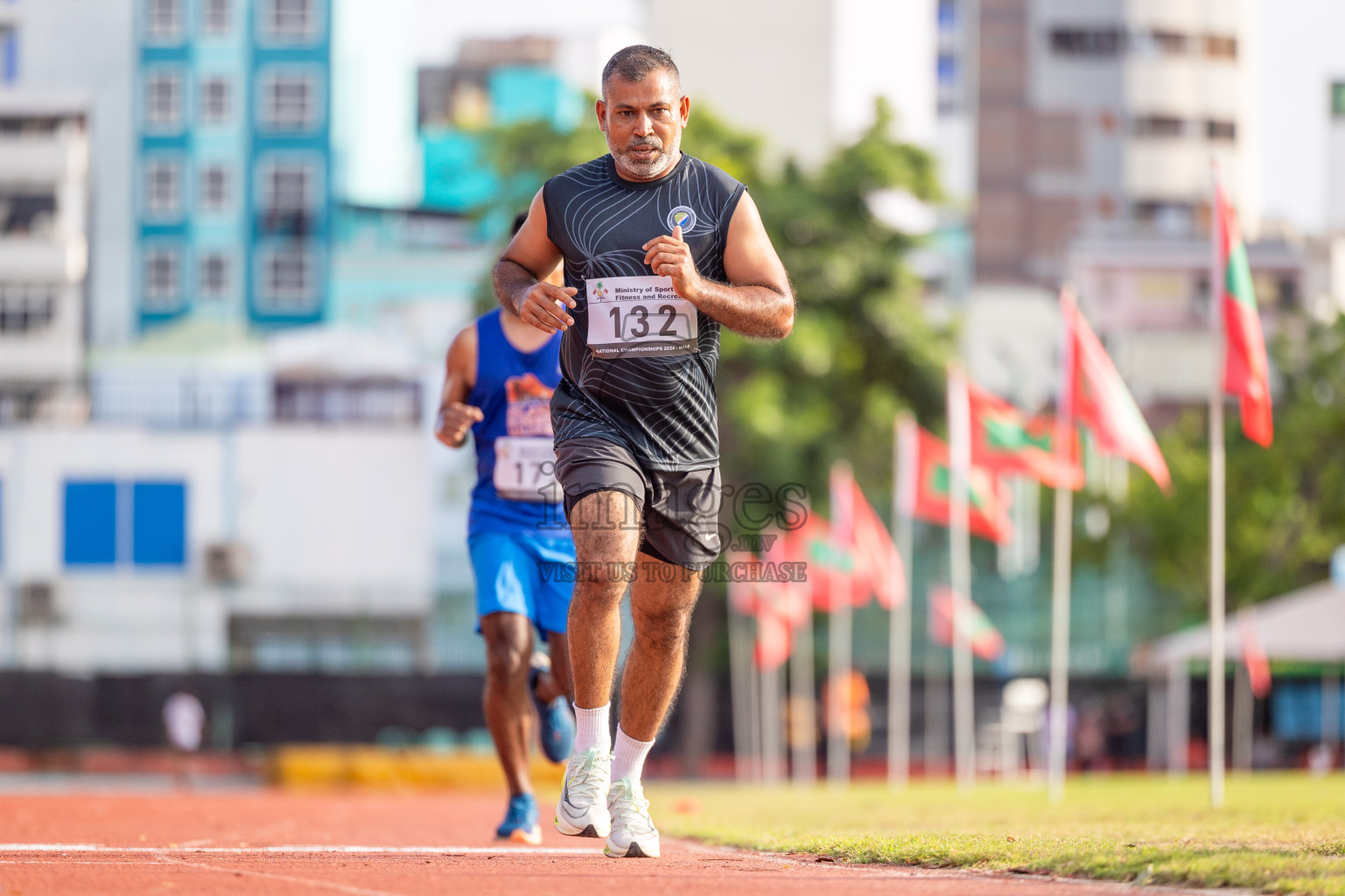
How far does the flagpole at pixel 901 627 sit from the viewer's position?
2884 centimetres

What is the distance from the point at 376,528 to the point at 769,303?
46.4 m

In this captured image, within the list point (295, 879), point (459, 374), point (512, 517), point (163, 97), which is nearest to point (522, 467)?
point (512, 517)

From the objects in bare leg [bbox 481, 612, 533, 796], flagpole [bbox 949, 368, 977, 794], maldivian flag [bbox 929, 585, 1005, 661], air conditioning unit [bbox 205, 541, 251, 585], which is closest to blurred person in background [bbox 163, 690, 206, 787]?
maldivian flag [bbox 929, 585, 1005, 661]

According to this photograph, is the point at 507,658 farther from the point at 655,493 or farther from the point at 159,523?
the point at 159,523

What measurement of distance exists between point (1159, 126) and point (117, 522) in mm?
47268

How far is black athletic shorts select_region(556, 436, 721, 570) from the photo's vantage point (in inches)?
238

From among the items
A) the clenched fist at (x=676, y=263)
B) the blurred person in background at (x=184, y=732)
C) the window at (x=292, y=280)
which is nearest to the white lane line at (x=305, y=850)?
the clenched fist at (x=676, y=263)

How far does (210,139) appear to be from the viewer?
2552 inches

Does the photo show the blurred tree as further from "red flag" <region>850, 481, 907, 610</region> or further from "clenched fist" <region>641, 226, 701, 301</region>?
"clenched fist" <region>641, 226, 701, 301</region>

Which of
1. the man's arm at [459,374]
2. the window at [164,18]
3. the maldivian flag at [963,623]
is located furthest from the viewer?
the window at [164,18]

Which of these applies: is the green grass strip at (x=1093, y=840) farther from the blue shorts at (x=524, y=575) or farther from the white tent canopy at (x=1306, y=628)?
the white tent canopy at (x=1306, y=628)

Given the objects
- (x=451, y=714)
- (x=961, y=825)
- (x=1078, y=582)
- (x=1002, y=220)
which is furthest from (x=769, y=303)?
(x=1002, y=220)

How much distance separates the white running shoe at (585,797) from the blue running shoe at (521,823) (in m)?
1.82

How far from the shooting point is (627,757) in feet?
20.6
